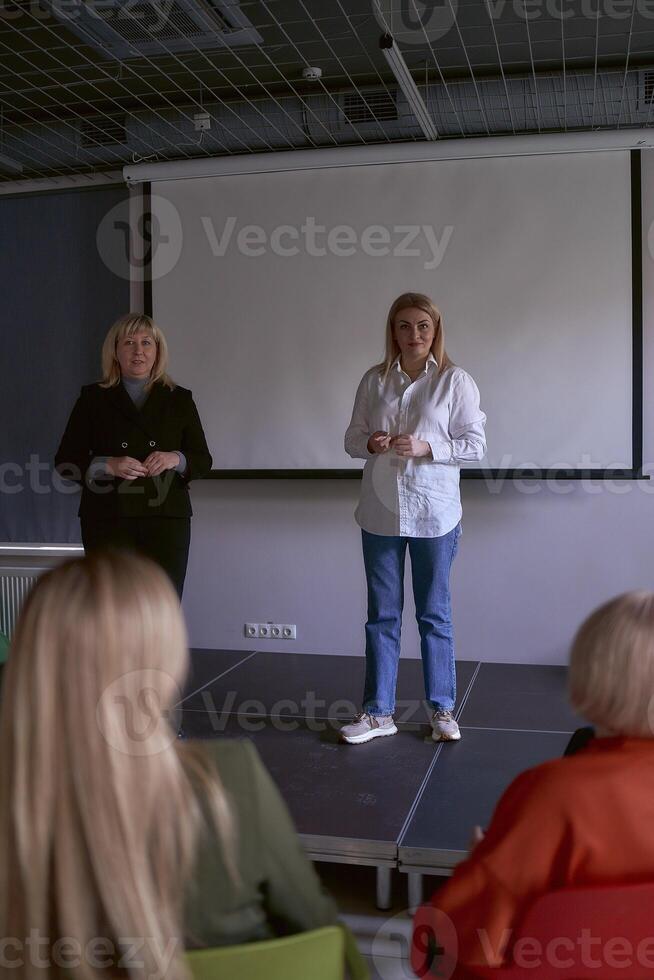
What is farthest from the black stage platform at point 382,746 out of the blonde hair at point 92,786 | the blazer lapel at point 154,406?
the blonde hair at point 92,786

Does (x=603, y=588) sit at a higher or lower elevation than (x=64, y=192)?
lower

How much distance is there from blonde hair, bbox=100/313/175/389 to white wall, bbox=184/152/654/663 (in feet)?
5.35

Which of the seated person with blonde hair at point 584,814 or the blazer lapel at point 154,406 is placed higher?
the blazer lapel at point 154,406

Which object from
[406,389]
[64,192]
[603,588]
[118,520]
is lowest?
[603,588]

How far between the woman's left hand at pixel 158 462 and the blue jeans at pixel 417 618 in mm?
722

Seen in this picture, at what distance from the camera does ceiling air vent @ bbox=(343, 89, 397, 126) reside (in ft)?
13.9

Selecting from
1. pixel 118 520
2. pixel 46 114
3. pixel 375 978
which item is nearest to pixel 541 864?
pixel 375 978

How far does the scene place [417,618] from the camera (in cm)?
326

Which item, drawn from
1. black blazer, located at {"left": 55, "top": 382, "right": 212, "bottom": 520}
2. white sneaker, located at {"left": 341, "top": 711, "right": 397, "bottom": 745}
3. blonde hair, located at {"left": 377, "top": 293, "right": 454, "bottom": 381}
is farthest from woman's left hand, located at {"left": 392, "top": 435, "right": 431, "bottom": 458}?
white sneaker, located at {"left": 341, "top": 711, "right": 397, "bottom": 745}

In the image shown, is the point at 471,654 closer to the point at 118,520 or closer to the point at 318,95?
the point at 118,520

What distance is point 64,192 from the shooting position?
16.6 ft

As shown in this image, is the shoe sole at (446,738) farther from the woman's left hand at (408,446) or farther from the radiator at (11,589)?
the radiator at (11,589)

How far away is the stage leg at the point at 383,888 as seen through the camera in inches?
91.1

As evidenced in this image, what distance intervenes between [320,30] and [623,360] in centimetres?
195
